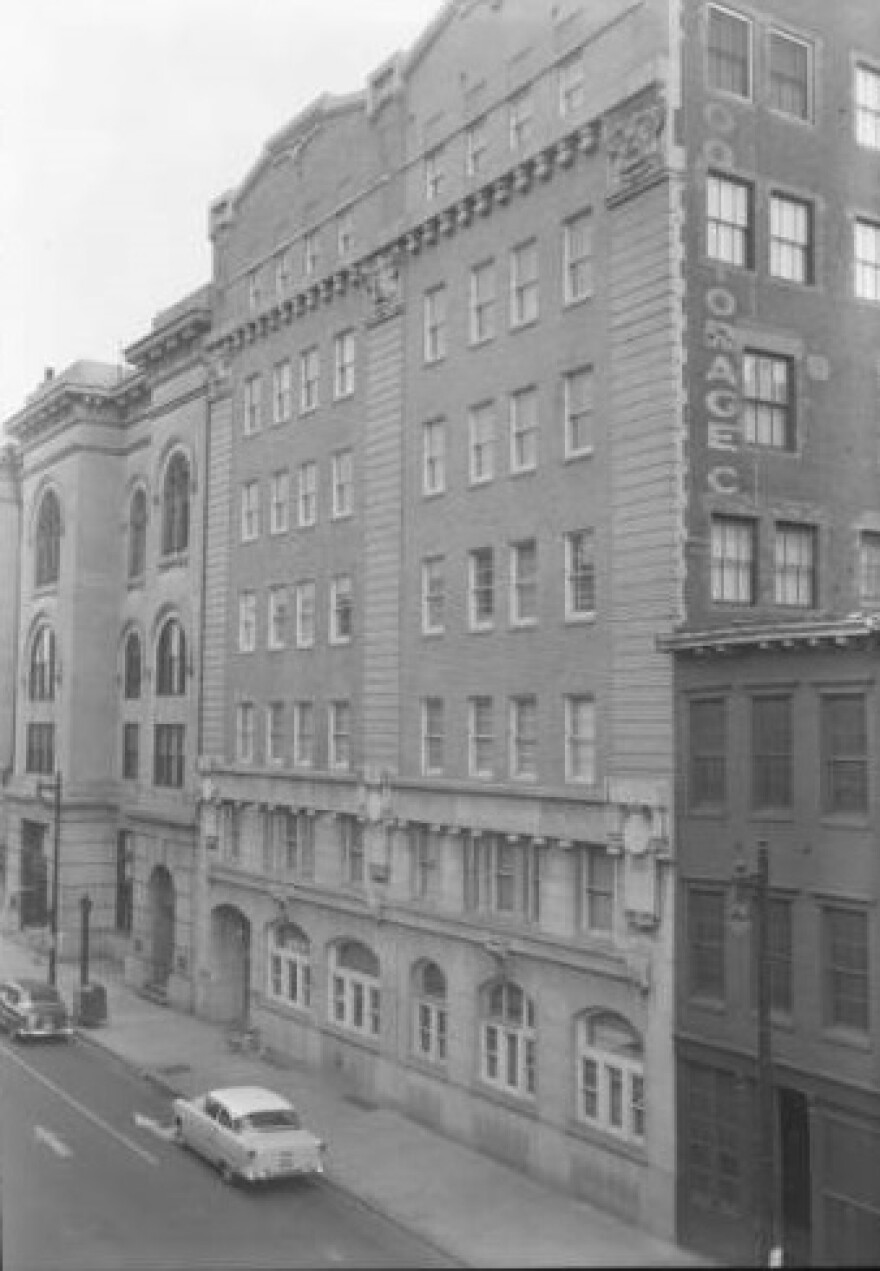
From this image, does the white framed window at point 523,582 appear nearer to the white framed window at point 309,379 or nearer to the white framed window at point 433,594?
the white framed window at point 433,594

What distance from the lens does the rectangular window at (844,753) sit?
2627 cm

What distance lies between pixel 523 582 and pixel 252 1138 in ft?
46.4

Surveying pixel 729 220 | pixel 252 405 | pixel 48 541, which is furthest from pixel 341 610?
pixel 48 541

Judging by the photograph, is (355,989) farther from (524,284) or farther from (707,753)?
(524,284)

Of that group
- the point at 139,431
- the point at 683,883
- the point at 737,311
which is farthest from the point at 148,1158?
the point at 139,431

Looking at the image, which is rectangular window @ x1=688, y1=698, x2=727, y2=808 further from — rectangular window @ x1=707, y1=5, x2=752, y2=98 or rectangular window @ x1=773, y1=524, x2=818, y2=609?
rectangular window @ x1=707, y1=5, x2=752, y2=98

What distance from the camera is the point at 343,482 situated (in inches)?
1719

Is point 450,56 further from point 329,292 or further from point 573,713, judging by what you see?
point 573,713

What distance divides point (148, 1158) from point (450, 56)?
95.9ft

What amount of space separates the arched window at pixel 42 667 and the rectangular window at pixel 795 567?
4037 cm

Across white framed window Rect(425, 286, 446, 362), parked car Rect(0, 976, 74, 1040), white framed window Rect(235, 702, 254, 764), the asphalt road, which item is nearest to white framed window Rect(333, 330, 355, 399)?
white framed window Rect(425, 286, 446, 362)

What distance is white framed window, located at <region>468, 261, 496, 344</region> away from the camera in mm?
36844

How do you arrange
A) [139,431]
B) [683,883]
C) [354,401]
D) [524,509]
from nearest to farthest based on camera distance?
[683,883]
[524,509]
[354,401]
[139,431]

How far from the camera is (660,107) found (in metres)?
31.0
